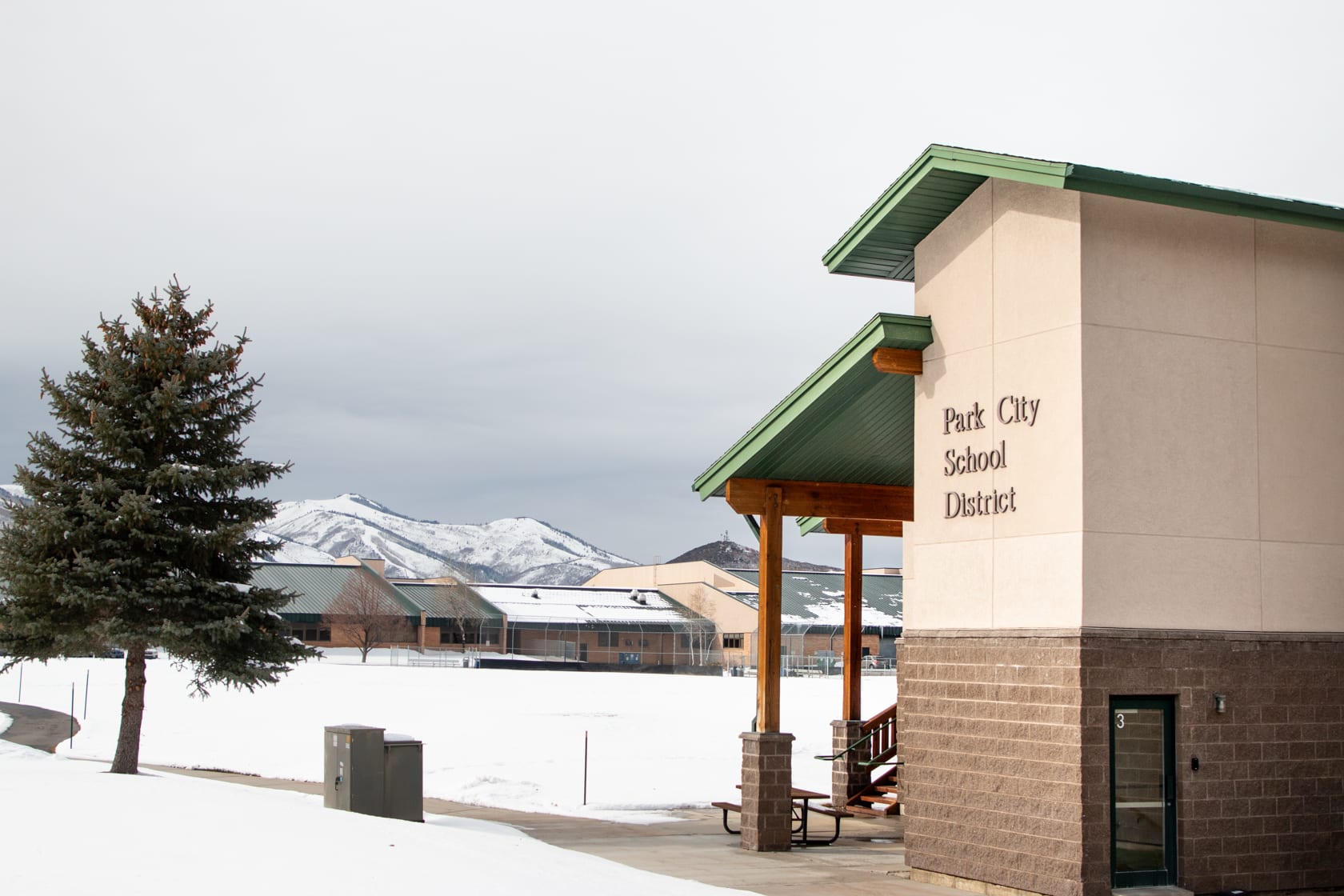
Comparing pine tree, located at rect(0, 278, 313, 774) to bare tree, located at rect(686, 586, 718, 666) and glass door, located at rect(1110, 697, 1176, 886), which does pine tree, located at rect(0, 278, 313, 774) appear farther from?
bare tree, located at rect(686, 586, 718, 666)

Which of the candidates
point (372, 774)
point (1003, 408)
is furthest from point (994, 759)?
point (372, 774)

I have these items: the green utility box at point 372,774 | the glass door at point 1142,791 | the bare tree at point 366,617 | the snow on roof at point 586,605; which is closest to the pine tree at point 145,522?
the green utility box at point 372,774

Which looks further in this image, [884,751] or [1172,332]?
[884,751]

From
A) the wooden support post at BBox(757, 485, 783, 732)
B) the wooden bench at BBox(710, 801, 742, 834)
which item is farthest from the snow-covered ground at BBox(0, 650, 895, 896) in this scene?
the wooden support post at BBox(757, 485, 783, 732)

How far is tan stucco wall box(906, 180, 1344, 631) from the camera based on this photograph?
44.2ft

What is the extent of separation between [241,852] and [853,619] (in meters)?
12.8

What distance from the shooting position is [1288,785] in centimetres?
1401

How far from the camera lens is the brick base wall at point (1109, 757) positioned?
13.1 metres

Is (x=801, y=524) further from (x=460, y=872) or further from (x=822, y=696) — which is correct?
(x=822, y=696)

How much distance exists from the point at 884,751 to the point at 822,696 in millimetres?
33114

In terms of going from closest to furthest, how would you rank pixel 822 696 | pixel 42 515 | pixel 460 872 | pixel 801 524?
1. pixel 460 872
2. pixel 42 515
3. pixel 801 524
4. pixel 822 696

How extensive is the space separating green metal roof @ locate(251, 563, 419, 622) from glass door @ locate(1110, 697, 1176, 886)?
287 ft

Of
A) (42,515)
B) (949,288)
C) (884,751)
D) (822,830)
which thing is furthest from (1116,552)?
(42,515)

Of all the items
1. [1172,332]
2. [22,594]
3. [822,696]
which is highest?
[1172,332]
